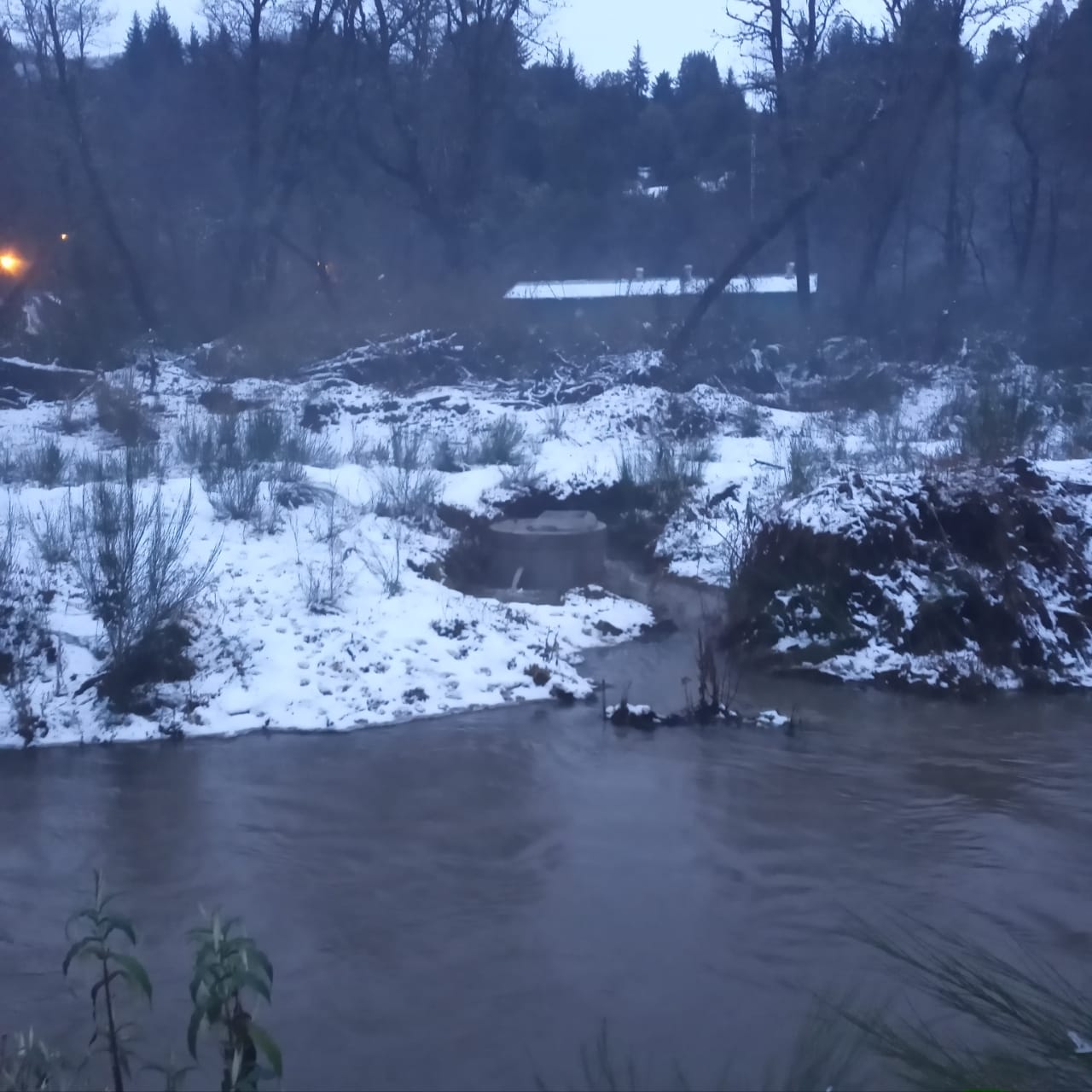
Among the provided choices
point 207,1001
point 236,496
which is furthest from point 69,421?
point 207,1001

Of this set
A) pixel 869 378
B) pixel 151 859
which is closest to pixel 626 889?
pixel 151 859

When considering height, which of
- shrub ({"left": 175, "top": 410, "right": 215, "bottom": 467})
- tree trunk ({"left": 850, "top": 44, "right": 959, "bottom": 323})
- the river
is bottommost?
the river

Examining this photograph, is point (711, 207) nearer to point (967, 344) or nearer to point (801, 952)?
point (967, 344)

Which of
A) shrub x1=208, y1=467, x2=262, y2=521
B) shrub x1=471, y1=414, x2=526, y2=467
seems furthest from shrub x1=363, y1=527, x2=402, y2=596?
shrub x1=471, y1=414, x2=526, y2=467

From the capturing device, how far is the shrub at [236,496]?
1247 centimetres

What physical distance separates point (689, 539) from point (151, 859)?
8842 mm

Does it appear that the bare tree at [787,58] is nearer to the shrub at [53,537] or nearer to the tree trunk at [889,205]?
the tree trunk at [889,205]

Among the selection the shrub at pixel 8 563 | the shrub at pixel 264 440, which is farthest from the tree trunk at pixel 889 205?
the shrub at pixel 8 563

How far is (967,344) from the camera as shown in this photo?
29938mm

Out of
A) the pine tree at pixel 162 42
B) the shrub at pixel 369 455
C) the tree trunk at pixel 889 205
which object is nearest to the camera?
the shrub at pixel 369 455

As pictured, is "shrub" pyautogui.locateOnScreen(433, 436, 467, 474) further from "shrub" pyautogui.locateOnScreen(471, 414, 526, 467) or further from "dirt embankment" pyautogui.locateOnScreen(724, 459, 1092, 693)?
"dirt embankment" pyautogui.locateOnScreen(724, 459, 1092, 693)

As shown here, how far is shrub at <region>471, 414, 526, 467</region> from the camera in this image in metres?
17.1

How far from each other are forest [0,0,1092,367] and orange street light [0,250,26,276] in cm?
6

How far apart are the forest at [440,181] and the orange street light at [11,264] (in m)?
0.06
